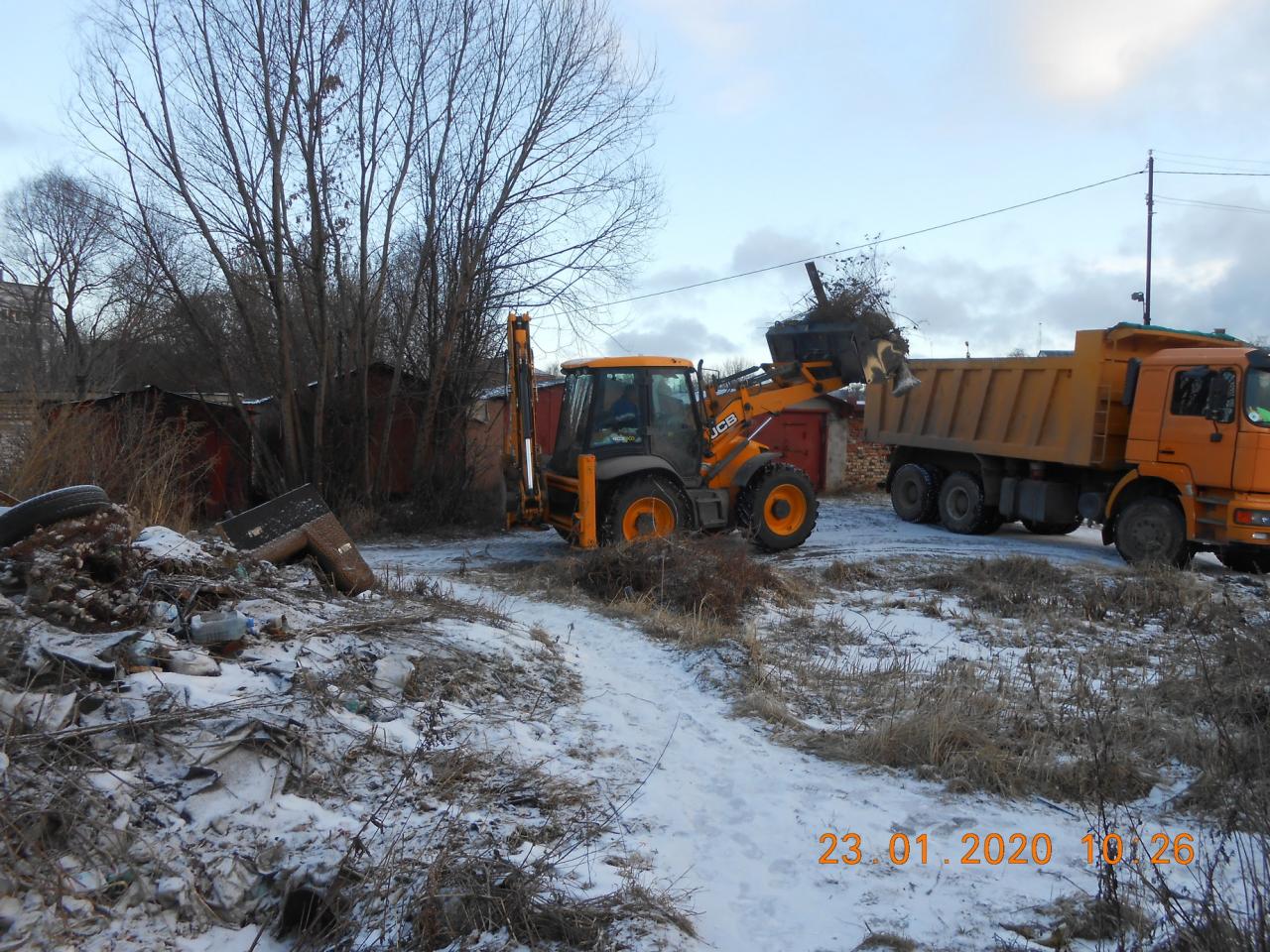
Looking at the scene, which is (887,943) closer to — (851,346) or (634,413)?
(634,413)

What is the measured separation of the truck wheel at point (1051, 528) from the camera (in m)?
13.8

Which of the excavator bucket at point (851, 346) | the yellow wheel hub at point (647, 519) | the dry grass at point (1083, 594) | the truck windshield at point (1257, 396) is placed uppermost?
the excavator bucket at point (851, 346)

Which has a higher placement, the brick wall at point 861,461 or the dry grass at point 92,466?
the brick wall at point 861,461

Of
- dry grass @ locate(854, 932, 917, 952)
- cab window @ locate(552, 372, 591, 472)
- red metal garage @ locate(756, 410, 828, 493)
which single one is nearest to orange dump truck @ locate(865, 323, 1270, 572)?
red metal garage @ locate(756, 410, 828, 493)

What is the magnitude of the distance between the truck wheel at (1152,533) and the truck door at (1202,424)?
1.86ft

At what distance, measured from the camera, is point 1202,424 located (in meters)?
10.3

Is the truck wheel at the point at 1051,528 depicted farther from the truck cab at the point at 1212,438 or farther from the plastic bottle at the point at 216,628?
the plastic bottle at the point at 216,628

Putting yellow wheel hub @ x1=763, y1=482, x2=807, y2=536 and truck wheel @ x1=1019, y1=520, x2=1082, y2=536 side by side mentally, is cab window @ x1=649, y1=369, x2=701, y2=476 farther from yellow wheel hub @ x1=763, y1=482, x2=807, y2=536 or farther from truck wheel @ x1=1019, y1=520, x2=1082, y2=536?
truck wheel @ x1=1019, y1=520, x2=1082, y2=536

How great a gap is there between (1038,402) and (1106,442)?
1203 mm

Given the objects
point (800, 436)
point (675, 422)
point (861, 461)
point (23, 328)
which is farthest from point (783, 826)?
point (23, 328)

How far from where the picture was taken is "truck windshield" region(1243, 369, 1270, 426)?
994 centimetres

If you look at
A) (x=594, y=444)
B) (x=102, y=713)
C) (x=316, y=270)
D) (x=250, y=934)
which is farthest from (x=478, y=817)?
(x=316, y=270)

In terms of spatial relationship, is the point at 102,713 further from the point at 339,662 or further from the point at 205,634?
the point at 339,662

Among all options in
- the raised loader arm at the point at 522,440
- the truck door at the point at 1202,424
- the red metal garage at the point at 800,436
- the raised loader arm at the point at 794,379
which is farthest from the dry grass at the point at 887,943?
the red metal garage at the point at 800,436
